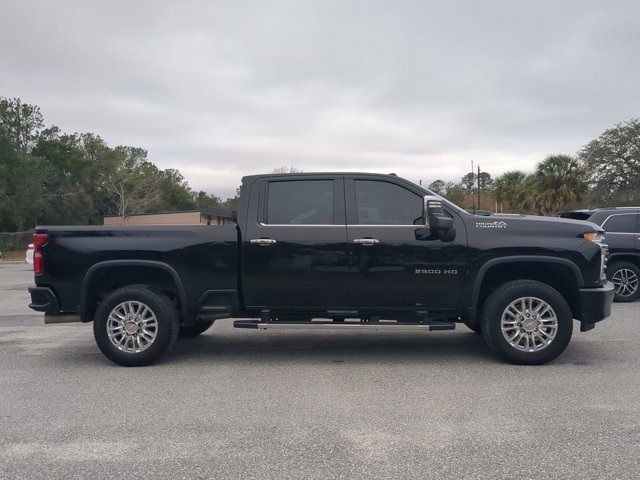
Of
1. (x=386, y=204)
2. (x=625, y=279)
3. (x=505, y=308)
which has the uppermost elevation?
(x=386, y=204)

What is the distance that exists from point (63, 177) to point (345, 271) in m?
55.7

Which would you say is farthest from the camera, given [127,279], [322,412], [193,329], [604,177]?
[604,177]

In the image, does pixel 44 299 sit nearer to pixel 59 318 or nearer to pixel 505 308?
pixel 59 318

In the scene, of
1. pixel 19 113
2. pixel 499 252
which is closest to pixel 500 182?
pixel 499 252

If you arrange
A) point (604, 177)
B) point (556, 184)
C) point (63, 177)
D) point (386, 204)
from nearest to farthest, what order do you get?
point (386, 204), point (556, 184), point (604, 177), point (63, 177)

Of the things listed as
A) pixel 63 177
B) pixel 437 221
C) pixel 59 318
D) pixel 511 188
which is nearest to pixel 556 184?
pixel 511 188

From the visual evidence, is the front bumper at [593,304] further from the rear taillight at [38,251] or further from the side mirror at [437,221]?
the rear taillight at [38,251]

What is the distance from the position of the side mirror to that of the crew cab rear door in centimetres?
91

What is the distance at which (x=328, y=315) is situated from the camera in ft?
20.6

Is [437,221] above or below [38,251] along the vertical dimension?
above

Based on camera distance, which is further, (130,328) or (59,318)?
(59,318)

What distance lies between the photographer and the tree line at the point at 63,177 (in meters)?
46.0

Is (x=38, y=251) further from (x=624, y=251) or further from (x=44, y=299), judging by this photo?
(x=624, y=251)

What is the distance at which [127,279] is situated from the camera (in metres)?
6.54
